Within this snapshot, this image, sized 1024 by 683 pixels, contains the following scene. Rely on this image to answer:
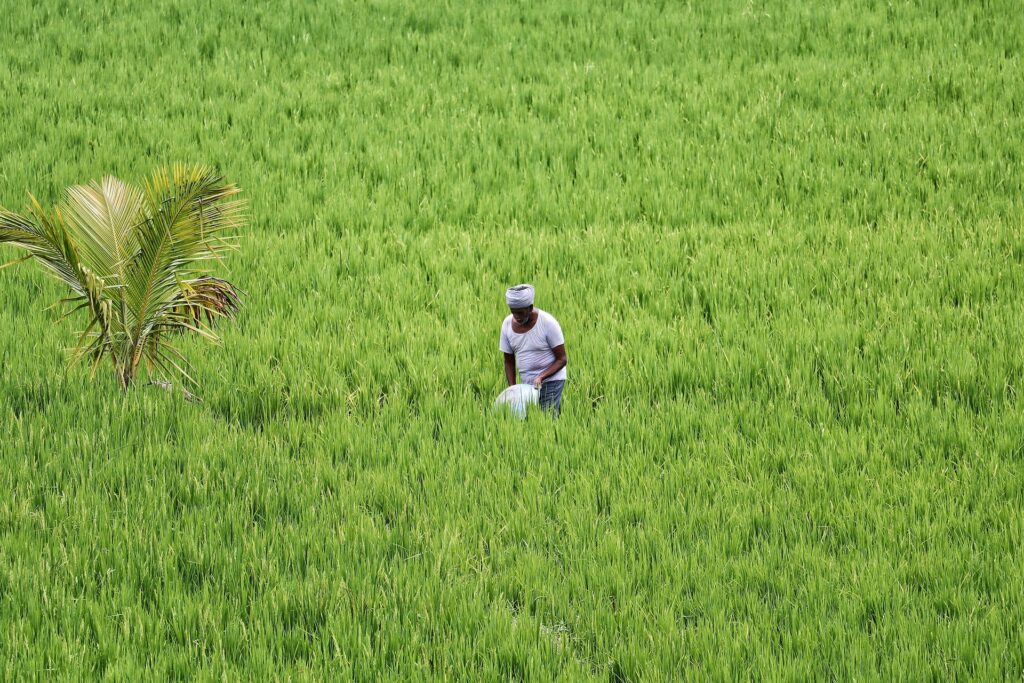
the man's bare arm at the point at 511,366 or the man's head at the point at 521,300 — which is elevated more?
the man's head at the point at 521,300

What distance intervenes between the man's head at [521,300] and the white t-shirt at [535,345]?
11cm

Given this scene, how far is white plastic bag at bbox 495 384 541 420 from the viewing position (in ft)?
19.3

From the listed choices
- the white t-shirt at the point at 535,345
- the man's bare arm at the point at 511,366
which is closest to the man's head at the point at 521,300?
the white t-shirt at the point at 535,345

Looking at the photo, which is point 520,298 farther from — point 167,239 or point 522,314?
point 167,239

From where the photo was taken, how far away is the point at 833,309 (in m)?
7.14

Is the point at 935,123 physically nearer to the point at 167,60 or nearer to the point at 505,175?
the point at 505,175

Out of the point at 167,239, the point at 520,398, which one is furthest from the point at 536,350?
the point at 167,239

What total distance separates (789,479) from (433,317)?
10.3 ft

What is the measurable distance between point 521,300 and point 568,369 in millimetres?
1046

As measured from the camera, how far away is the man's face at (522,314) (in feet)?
19.0

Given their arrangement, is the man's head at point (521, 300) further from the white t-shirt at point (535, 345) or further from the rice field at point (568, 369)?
the rice field at point (568, 369)

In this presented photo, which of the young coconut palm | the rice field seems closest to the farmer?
the rice field

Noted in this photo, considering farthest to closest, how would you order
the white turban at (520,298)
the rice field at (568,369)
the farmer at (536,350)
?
the farmer at (536,350) < the white turban at (520,298) < the rice field at (568,369)

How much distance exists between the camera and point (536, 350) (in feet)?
19.6
